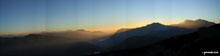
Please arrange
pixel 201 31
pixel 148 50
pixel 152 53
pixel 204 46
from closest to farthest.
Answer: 1. pixel 204 46
2. pixel 201 31
3. pixel 152 53
4. pixel 148 50

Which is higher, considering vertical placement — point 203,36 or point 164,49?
point 203,36

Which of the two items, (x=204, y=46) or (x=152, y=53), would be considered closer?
(x=204, y=46)

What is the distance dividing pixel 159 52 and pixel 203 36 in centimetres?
2159

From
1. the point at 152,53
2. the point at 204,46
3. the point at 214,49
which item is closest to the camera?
the point at 214,49

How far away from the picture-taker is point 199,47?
204ft

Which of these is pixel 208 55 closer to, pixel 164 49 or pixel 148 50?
pixel 164 49

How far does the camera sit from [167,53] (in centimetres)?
7606

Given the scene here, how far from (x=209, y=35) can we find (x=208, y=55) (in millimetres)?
13839

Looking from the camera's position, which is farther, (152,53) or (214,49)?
(152,53)

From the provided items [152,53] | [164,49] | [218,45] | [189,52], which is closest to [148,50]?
[152,53]

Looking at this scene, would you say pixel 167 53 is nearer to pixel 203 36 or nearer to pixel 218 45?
pixel 203 36

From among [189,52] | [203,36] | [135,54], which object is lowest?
[135,54]

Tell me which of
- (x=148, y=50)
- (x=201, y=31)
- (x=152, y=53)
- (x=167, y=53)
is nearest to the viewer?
(x=201, y=31)

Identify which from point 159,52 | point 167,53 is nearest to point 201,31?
point 167,53
